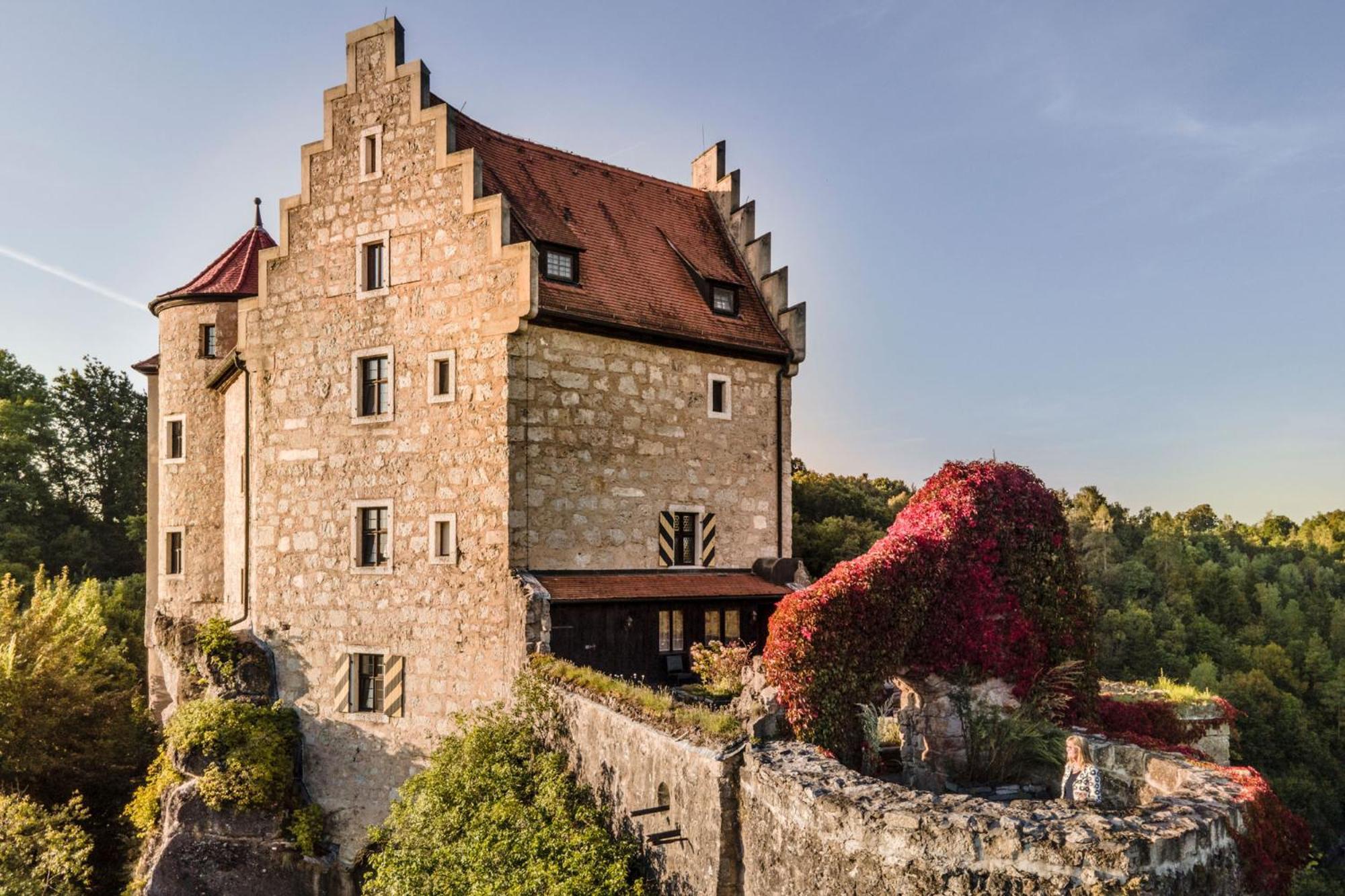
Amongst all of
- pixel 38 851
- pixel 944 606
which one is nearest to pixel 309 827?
pixel 38 851

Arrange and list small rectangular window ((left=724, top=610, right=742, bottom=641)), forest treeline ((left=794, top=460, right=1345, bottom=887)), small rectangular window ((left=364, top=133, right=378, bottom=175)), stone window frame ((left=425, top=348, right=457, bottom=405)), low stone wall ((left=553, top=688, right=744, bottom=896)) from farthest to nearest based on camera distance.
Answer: forest treeline ((left=794, top=460, right=1345, bottom=887)), small rectangular window ((left=724, top=610, right=742, bottom=641)), small rectangular window ((left=364, top=133, right=378, bottom=175)), stone window frame ((left=425, top=348, right=457, bottom=405)), low stone wall ((left=553, top=688, right=744, bottom=896))

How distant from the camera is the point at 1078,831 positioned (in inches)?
311

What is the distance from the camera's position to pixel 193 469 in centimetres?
2341

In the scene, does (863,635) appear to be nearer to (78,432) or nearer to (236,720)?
(236,720)

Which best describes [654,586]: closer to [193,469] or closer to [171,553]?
[193,469]

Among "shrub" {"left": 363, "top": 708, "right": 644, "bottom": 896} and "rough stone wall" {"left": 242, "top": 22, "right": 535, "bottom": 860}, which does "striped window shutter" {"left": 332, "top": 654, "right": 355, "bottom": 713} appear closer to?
"rough stone wall" {"left": 242, "top": 22, "right": 535, "bottom": 860}

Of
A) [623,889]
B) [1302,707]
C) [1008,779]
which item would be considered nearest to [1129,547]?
[1302,707]

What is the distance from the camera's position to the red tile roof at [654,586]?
54.4ft

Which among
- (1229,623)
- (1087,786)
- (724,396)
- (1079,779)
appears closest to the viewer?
(1087,786)

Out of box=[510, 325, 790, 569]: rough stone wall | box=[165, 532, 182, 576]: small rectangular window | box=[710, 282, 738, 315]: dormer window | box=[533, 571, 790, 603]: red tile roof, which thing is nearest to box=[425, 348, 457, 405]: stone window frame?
box=[510, 325, 790, 569]: rough stone wall

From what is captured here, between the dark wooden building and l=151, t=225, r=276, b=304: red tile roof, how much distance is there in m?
11.6

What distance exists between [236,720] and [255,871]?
2.59 metres

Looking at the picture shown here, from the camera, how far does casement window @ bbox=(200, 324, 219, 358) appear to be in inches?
920

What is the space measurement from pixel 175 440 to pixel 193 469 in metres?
0.99
